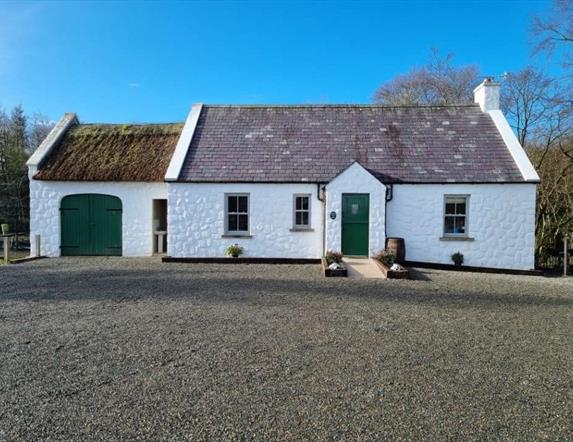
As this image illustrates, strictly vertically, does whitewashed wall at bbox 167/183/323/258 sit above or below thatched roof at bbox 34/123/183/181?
below

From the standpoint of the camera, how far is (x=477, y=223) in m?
13.0

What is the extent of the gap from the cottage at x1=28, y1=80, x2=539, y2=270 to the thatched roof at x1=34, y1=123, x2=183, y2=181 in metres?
0.07

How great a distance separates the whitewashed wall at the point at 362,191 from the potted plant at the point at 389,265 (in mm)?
628

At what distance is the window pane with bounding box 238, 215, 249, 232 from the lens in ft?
45.1

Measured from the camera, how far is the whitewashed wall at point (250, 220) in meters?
13.4

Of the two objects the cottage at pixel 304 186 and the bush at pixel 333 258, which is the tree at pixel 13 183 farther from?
the bush at pixel 333 258

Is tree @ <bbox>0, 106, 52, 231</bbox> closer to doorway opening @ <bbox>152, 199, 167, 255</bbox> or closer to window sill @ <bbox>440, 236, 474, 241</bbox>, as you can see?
doorway opening @ <bbox>152, 199, 167, 255</bbox>

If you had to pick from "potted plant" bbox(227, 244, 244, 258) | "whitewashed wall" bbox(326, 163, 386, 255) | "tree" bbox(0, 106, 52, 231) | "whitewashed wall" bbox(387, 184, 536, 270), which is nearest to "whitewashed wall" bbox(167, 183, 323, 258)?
"potted plant" bbox(227, 244, 244, 258)

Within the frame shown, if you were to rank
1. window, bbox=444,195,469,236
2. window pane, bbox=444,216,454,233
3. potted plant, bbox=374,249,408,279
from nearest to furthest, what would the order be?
potted plant, bbox=374,249,408,279 → window, bbox=444,195,469,236 → window pane, bbox=444,216,454,233

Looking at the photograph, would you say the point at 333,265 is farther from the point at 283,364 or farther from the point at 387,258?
the point at 283,364

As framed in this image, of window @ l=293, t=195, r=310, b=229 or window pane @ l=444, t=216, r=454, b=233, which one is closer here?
window pane @ l=444, t=216, r=454, b=233

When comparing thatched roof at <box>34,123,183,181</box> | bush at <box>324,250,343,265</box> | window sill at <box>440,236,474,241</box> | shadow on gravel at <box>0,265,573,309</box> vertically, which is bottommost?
shadow on gravel at <box>0,265,573,309</box>

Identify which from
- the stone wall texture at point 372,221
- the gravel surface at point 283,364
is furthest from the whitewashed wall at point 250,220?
the gravel surface at point 283,364

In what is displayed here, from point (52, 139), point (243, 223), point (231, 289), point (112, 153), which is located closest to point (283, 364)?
point (231, 289)
